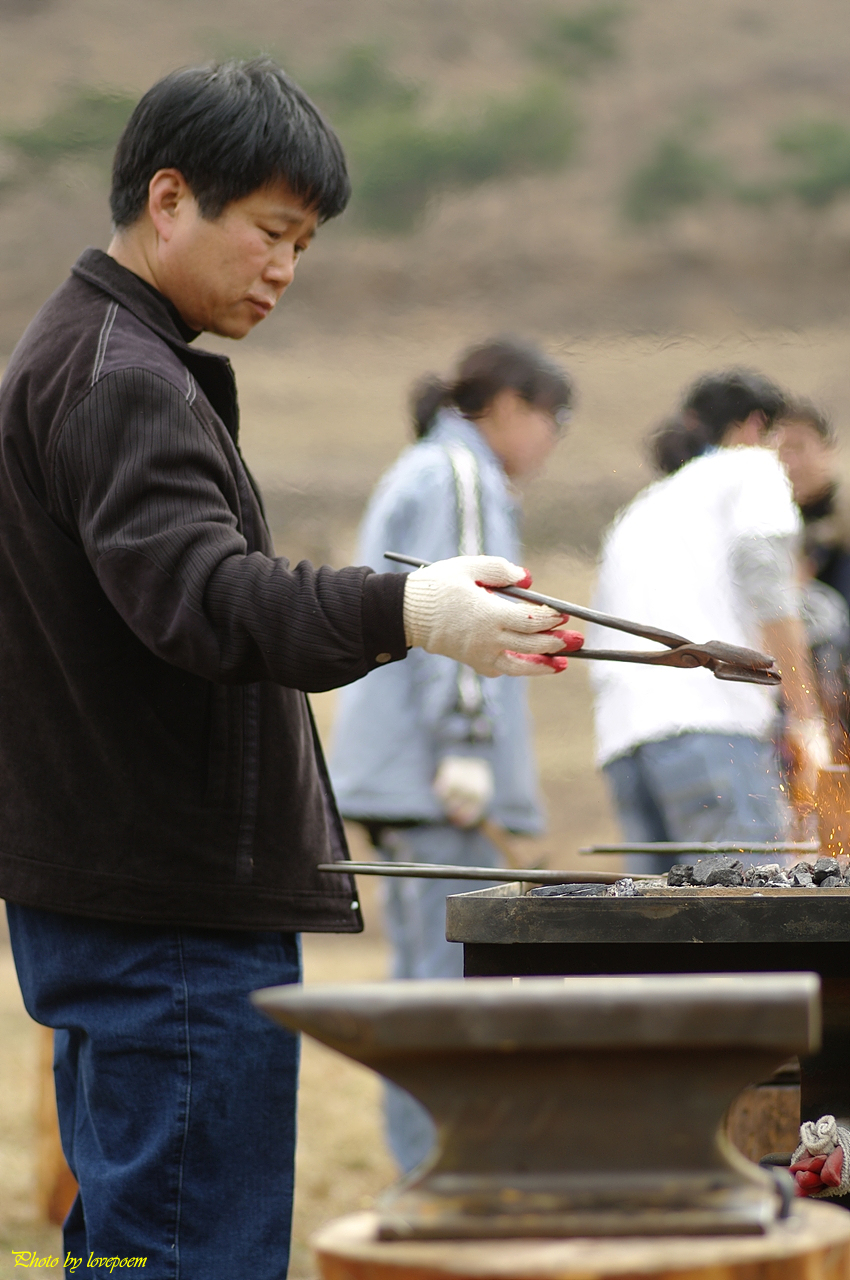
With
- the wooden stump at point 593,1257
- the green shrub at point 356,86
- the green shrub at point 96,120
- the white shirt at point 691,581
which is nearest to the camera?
the wooden stump at point 593,1257

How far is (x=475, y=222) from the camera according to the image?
14.2m

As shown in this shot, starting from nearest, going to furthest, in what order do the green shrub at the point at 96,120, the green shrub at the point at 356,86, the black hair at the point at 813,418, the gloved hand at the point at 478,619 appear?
the gloved hand at the point at 478,619 < the green shrub at the point at 96,120 < the black hair at the point at 813,418 < the green shrub at the point at 356,86

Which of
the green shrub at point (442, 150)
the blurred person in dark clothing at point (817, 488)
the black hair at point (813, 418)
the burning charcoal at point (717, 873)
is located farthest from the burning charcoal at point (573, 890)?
the green shrub at point (442, 150)

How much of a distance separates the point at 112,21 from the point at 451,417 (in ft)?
30.8

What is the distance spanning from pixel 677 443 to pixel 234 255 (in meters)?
1.89

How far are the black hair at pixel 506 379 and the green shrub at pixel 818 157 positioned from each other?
12641 mm

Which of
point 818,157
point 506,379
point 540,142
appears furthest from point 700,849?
point 818,157

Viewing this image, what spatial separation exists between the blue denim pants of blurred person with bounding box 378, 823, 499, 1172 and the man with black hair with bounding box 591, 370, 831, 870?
1.33ft

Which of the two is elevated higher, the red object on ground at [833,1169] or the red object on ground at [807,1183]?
the red object on ground at [833,1169]

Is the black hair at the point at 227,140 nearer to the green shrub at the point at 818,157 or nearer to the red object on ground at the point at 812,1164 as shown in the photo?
the red object on ground at the point at 812,1164

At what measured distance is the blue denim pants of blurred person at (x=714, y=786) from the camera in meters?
3.36

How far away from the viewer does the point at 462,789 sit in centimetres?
357

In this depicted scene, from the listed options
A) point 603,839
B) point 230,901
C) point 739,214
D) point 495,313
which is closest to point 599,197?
point 739,214

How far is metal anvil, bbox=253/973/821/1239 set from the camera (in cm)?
98
